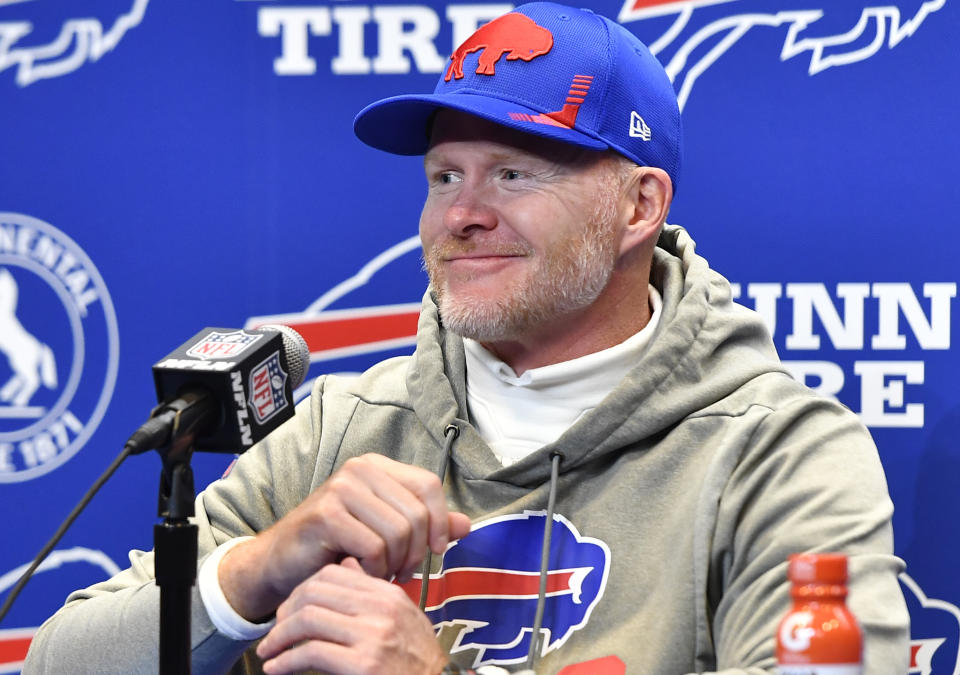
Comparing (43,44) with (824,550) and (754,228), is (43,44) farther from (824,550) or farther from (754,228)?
(824,550)

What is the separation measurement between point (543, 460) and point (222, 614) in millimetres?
394

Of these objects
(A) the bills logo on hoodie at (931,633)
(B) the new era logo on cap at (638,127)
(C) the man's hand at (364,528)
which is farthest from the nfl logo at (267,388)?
(A) the bills logo on hoodie at (931,633)

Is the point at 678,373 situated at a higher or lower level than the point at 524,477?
higher

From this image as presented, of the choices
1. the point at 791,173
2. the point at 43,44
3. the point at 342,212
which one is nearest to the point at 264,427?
the point at 342,212

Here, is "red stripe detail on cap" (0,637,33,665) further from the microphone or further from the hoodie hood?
the microphone

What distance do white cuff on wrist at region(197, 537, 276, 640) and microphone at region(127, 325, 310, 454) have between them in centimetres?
26

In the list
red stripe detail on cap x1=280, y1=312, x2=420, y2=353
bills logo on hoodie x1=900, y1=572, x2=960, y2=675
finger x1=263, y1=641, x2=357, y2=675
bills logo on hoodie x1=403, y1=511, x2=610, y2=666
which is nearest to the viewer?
finger x1=263, y1=641, x2=357, y2=675

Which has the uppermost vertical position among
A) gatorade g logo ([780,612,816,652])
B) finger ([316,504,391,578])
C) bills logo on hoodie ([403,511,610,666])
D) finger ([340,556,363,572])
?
gatorade g logo ([780,612,816,652])

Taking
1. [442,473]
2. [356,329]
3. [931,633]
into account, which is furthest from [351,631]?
[931,633]

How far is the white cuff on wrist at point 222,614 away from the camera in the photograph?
4.22 feet

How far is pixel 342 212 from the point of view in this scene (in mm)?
1950

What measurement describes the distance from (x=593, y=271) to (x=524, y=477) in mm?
264

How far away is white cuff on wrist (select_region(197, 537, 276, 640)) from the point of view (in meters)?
1.29

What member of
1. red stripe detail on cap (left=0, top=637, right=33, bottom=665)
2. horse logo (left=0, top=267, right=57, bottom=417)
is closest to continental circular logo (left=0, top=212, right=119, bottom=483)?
horse logo (left=0, top=267, right=57, bottom=417)
